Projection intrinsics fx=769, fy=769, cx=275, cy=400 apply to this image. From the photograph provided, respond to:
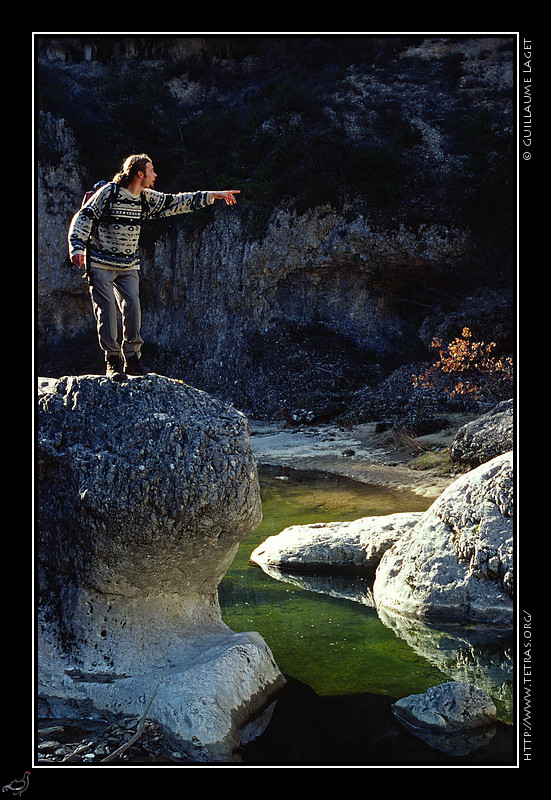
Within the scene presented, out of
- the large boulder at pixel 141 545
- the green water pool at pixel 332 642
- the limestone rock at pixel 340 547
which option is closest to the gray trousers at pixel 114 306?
the large boulder at pixel 141 545

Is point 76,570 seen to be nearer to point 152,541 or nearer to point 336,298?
point 152,541

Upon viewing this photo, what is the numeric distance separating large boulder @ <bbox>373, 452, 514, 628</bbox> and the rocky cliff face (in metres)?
9.86

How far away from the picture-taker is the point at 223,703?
434 centimetres

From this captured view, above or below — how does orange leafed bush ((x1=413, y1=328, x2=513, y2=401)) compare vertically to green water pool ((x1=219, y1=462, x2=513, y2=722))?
above

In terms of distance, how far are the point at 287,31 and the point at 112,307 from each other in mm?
1863

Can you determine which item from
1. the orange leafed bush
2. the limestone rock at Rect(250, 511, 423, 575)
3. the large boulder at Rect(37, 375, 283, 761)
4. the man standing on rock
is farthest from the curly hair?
the orange leafed bush

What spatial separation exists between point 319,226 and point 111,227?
14944 mm

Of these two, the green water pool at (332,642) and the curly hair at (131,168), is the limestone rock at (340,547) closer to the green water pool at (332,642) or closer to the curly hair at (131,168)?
the green water pool at (332,642)

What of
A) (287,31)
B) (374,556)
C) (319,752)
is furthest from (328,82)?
(319,752)

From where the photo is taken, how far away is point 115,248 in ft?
15.3

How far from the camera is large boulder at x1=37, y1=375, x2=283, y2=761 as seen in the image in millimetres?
4340

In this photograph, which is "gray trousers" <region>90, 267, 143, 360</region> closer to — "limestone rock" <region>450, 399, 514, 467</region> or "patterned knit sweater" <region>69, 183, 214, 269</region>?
"patterned knit sweater" <region>69, 183, 214, 269</region>

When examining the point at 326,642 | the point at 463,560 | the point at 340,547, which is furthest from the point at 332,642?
the point at 340,547

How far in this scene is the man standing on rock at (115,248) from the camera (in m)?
4.56
